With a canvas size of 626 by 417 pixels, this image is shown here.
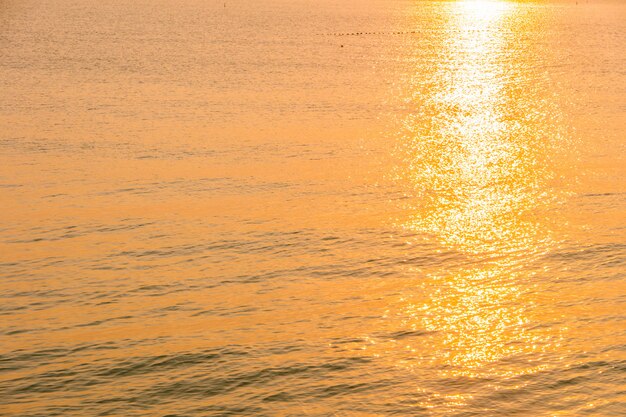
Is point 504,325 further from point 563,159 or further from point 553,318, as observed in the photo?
point 563,159

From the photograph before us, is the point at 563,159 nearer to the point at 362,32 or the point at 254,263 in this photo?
the point at 254,263

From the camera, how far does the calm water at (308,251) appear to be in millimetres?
17312

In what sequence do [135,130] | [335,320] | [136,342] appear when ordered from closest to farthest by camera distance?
[136,342], [335,320], [135,130]

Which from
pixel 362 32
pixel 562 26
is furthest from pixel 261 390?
pixel 562 26

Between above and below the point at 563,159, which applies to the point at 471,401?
below

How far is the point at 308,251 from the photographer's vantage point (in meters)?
24.9

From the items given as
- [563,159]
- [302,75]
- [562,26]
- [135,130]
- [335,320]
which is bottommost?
[335,320]

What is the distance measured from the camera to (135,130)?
39.7 m

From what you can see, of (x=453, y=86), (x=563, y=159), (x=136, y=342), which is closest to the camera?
(x=136, y=342)

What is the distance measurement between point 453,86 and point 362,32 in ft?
188

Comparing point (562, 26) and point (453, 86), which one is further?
point (562, 26)

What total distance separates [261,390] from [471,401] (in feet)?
11.8

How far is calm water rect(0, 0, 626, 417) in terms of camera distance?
56.8 ft

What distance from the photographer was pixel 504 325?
1997 centimetres
